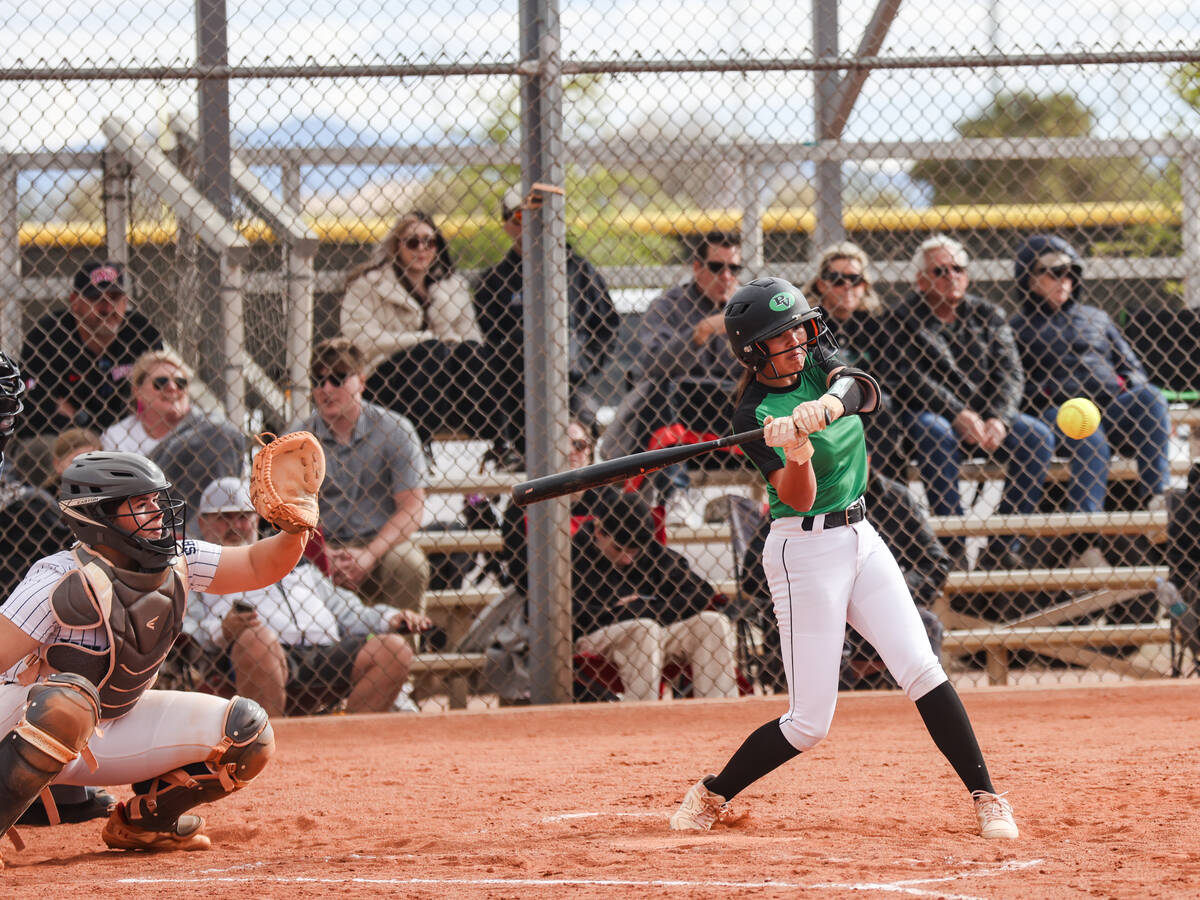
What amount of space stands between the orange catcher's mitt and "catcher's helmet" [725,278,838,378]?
109 cm

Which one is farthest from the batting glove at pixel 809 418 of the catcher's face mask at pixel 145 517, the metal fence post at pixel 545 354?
the metal fence post at pixel 545 354

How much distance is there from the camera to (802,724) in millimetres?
3207

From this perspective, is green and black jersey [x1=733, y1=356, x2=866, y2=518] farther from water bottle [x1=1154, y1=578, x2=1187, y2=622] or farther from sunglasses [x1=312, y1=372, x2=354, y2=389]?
water bottle [x1=1154, y1=578, x2=1187, y2=622]

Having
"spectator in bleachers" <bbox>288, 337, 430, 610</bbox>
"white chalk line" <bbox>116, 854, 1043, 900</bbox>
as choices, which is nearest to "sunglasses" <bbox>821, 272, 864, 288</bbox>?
"spectator in bleachers" <bbox>288, 337, 430, 610</bbox>

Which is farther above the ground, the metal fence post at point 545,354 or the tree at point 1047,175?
the tree at point 1047,175

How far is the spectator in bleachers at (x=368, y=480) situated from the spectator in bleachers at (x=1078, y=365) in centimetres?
286

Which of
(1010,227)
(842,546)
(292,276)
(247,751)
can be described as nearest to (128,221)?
(292,276)

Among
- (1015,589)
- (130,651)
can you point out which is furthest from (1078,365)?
(130,651)

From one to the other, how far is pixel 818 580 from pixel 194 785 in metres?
1.67

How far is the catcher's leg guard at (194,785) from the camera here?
333 cm

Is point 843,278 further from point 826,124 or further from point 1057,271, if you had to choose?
point 1057,271

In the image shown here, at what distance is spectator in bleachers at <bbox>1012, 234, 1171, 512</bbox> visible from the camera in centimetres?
596

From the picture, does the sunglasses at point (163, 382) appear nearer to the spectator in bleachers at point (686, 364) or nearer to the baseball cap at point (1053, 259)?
the spectator in bleachers at point (686, 364)

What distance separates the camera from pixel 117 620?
10.2 ft
